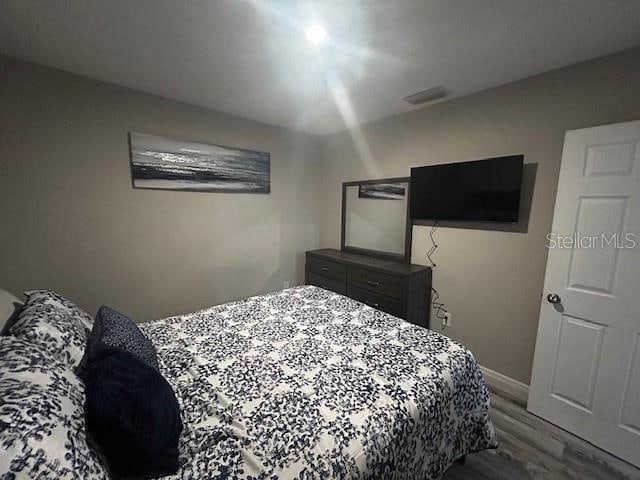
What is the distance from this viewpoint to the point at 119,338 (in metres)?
1.10

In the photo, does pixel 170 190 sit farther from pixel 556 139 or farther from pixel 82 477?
pixel 556 139

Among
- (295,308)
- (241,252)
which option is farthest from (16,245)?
(295,308)

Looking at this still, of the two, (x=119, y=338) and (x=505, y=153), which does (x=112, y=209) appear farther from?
(x=505, y=153)

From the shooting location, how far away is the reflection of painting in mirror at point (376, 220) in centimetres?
286

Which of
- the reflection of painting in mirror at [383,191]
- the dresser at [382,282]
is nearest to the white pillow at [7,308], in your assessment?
the dresser at [382,282]

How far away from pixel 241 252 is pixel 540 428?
3.01 metres

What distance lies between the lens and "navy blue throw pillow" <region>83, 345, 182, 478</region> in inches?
29.2

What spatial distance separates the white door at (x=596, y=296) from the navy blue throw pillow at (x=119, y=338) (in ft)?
8.21

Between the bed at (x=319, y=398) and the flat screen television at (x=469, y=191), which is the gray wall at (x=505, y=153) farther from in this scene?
the bed at (x=319, y=398)

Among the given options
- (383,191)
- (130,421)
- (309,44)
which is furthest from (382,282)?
(130,421)

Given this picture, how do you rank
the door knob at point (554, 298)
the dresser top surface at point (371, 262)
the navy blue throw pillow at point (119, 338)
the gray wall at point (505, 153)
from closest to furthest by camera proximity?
1. the navy blue throw pillow at point (119, 338)
2. the gray wall at point (505, 153)
3. the door knob at point (554, 298)
4. the dresser top surface at point (371, 262)

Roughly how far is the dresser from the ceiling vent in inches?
62.3

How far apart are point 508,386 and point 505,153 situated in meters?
1.93

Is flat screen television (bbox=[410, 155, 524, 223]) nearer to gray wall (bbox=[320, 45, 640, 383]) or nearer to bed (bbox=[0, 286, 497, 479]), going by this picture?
gray wall (bbox=[320, 45, 640, 383])
